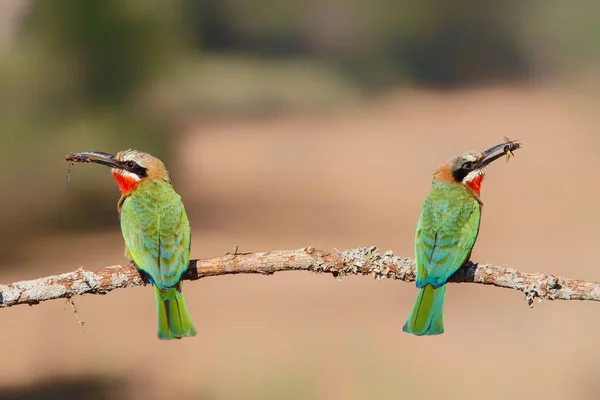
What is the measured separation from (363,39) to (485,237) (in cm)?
998

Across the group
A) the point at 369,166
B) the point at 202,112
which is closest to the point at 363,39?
the point at 202,112

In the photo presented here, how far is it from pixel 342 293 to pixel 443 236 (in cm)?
537

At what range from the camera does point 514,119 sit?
1514cm

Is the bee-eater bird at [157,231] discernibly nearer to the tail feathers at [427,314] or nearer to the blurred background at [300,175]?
the tail feathers at [427,314]

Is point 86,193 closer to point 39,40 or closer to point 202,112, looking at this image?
point 39,40

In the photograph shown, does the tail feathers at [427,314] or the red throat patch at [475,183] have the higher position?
the red throat patch at [475,183]

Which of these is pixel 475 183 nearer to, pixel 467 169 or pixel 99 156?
pixel 467 169

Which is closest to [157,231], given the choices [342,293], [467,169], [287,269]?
[287,269]

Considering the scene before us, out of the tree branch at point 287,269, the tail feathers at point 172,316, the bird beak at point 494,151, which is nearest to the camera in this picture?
the tree branch at point 287,269

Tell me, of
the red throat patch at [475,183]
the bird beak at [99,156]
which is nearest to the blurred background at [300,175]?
the bird beak at [99,156]

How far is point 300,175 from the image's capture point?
13367 mm

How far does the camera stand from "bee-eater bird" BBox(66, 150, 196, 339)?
12.1ft

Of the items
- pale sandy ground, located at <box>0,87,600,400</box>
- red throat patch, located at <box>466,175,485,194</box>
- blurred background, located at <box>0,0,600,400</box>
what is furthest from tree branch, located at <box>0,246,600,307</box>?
pale sandy ground, located at <box>0,87,600,400</box>

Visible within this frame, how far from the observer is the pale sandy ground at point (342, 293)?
754 centimetres
